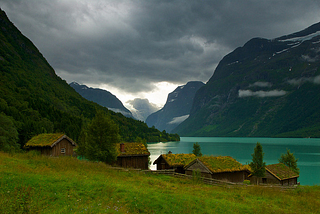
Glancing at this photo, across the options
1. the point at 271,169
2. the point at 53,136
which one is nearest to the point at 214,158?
the point at 271,169

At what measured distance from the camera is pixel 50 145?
1789 inches

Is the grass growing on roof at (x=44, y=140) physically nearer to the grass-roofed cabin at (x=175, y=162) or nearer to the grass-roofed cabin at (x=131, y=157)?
the grass-roofed cabin at (x=131, y=157)

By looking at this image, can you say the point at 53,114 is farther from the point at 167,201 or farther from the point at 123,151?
the point at 167,201

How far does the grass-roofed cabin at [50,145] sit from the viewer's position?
4622 centimetres

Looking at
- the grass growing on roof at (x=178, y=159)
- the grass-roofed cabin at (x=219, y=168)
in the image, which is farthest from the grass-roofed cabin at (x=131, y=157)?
the grass-roofed cabin at (x=219, y=168)

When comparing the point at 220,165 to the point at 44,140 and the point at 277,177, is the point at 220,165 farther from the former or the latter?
the point at 44,140

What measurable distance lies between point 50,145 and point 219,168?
34.8m

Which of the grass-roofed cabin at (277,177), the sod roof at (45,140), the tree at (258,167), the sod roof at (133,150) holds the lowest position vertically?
the grass-roofed cabin at (277,177)

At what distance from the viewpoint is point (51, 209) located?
11914mm

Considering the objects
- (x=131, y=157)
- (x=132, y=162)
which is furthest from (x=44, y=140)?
(x=132, y=162)

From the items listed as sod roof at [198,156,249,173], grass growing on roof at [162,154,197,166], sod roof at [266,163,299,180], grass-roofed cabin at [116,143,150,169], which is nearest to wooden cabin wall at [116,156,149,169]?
grass-roofed cabin at [116,143,150,169]

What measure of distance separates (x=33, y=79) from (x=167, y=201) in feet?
654

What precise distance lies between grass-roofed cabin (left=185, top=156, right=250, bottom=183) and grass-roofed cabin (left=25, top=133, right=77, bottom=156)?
1152 inches

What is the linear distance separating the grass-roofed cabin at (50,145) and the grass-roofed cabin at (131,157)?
14742 millimetres
